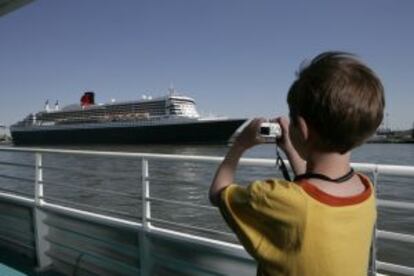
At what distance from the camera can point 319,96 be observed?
39.1 inches

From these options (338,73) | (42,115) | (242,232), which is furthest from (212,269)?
→ (42,115)

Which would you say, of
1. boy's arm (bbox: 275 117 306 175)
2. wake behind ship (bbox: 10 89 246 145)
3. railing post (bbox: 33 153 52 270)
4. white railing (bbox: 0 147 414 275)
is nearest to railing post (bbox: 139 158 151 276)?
white railing (bbox: 0 147 414 275)

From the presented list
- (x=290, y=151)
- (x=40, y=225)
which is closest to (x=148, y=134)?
(x=40, y=225)

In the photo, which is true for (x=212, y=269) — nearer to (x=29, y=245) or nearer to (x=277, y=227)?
(x=277, y=227)

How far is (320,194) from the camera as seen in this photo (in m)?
0.99

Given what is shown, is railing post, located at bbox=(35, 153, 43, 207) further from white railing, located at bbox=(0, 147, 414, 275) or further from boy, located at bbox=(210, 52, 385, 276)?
boy, located at bbox=(210, 52, 385, 276)

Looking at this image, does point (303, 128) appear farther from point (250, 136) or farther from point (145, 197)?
point (145, 197)

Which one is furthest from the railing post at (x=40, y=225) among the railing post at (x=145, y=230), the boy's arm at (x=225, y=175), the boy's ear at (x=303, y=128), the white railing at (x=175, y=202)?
the boy's ear at (x=303, y=128)

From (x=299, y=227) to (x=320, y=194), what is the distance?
0.23ft

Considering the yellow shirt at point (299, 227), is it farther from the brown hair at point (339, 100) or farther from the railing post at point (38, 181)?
the railing post at point (38, 181)

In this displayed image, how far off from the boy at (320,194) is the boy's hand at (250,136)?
9 cm

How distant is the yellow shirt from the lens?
982 millimetres

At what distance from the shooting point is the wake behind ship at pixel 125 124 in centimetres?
5521

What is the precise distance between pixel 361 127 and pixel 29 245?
346cm
